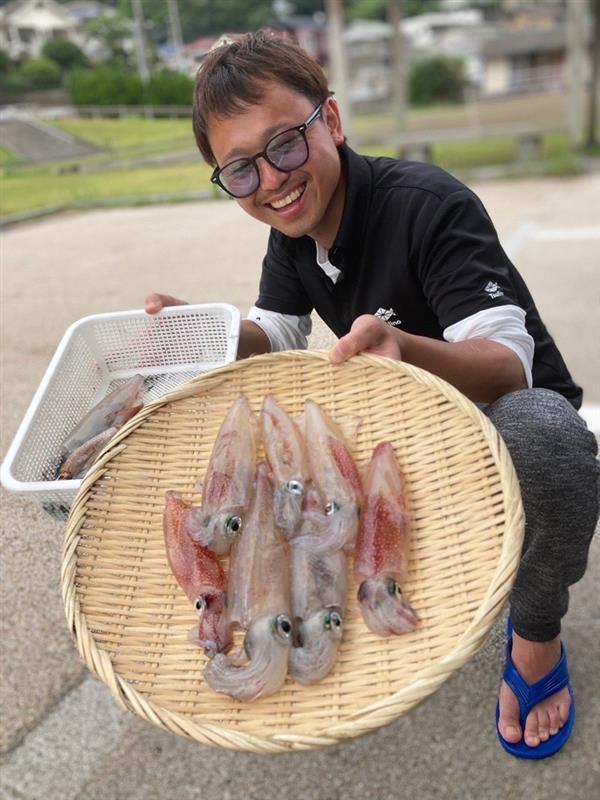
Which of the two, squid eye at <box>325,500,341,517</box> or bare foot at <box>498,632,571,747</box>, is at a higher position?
squid eye at <box>325,500,341,517</box>

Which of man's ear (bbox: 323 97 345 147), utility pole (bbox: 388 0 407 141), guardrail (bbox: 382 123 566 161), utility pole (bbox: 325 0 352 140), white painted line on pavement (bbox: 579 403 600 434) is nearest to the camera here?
man's ear (bbox: 323 97 345 147)

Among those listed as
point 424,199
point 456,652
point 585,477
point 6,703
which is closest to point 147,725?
point 6,703

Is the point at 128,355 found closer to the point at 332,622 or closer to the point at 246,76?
the point at 246,76

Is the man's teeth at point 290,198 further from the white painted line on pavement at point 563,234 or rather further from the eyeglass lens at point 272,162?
the white painted line on pavement at point 563,234

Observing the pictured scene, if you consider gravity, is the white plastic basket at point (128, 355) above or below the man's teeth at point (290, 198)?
below

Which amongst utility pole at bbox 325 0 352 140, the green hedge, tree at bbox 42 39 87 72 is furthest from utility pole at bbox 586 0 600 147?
tree at bbox 42 39 87 72

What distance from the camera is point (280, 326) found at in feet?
5.68

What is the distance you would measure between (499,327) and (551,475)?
0.27 metres

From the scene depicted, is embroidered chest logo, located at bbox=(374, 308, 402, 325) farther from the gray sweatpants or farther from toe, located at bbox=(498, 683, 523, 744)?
toe, located at bbox=(498, 683, 523, 744)

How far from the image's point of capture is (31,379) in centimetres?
168

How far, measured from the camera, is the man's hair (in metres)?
1.22

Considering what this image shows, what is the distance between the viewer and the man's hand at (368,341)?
118cm

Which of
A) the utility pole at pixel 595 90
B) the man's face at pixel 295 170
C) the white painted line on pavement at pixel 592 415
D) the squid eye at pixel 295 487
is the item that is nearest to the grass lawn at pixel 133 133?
the man's face at pixel 295 170

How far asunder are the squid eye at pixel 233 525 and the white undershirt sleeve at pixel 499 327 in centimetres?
50
